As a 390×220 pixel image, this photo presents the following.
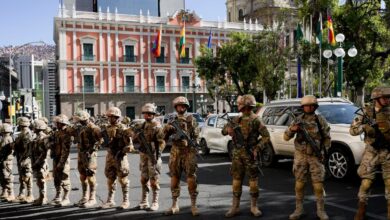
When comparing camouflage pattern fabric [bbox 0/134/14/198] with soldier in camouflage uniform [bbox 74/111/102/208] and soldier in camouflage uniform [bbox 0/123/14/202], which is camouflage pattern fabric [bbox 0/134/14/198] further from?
soldier in camouflage uniform [bbox 74/111/102/208]

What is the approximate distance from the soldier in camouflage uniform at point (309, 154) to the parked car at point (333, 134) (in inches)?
104

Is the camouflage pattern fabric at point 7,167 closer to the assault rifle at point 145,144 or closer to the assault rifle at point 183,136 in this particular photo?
the assault rifle at point 145,144

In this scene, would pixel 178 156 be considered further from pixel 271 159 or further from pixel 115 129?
pixel 271 159

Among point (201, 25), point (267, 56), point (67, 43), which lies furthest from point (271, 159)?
point (201, 25)

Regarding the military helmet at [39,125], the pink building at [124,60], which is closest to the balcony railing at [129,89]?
the pink building at [124,60]

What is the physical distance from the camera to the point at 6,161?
26.6ft

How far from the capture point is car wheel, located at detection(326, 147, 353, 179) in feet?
27.9

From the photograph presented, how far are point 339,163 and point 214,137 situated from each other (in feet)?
18.7

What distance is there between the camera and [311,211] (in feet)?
21.1

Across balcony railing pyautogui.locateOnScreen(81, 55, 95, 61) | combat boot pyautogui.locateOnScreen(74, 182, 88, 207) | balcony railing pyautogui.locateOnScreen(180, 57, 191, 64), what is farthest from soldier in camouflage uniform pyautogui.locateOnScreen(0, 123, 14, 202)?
balcony railing pyautogui.locateOnScreen(180, 57, 191, 64)

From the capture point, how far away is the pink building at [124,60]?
44781 mm

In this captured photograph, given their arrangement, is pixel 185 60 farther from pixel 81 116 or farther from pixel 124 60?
pixel 81 116

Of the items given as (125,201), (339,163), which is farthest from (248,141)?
(339,163)

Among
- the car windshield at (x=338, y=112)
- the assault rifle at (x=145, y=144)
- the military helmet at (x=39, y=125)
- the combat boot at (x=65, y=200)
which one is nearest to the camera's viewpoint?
the assault rifle at (x=145, y=144)
